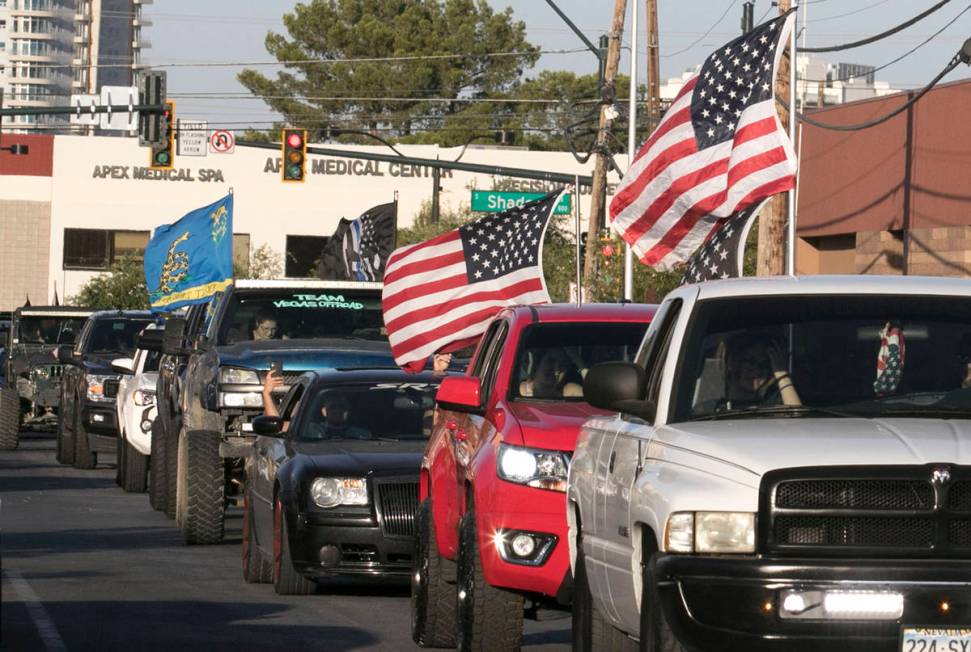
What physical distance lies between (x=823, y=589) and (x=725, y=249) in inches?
435

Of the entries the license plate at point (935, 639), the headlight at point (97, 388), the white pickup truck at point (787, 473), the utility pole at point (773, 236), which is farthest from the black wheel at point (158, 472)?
Answer: the license plate at point (935, 639)

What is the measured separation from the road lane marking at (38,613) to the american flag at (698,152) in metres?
6.24

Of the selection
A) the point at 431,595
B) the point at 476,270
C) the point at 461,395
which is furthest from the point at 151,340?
the point at 461,395

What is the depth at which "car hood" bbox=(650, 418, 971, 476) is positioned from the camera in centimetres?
694

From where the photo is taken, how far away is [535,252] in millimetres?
18766

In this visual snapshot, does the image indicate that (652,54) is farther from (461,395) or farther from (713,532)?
(713,532)

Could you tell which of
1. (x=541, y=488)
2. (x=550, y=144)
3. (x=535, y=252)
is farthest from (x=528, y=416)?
(x=550, y=144)

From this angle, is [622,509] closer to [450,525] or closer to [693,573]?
[693,573]

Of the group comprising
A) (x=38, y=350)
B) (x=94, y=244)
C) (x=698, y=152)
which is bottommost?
(x=38, y=350)

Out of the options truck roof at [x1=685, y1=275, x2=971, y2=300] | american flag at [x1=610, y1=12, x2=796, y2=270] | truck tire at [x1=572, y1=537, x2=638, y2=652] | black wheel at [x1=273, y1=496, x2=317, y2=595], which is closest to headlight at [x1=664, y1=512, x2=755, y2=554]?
truck roof at [x1=685, y1=275, x2=971, y2=300]

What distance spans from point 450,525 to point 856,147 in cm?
2519

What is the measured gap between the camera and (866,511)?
22.6 feet

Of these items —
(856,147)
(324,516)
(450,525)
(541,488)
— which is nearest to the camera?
(541,488)

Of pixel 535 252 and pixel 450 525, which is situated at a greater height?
pixel 535 252
